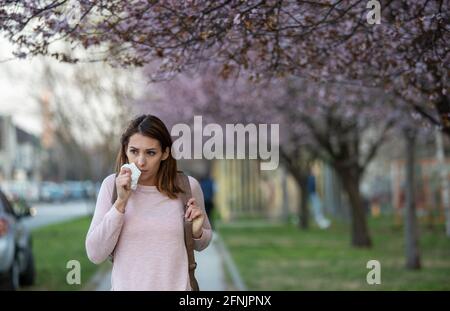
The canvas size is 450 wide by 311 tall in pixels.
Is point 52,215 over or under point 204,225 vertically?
over

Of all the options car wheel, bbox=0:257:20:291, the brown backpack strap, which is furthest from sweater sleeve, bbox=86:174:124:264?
car wheel, bbox=0:257:20:291

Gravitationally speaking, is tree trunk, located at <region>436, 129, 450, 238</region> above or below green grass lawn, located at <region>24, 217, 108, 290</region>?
above

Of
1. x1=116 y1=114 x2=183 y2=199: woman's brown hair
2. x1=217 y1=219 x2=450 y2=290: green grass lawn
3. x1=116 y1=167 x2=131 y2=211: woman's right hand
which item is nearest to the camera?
x1=116 y1=167 x2=131 y2=211: woman's right hand

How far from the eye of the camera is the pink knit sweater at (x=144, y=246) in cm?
395

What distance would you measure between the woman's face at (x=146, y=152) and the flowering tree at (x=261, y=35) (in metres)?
1.91

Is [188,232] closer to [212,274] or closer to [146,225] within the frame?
[146,225]

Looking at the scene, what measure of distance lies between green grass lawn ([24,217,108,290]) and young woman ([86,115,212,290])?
27.2ft

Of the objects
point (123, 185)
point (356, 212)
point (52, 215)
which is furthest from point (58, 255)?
point (52, 215)

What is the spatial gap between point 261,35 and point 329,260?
10377 mm

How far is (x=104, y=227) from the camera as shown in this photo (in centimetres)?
387

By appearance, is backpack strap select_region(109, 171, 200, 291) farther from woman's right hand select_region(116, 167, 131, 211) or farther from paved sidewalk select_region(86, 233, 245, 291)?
paved sidewalk select_region(86, 233, 245, 291)

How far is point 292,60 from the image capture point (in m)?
7.32

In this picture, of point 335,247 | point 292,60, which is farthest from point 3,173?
point 292,60

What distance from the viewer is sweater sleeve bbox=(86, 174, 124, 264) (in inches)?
151
